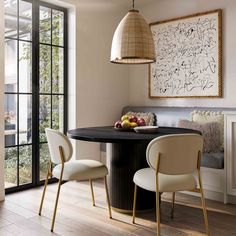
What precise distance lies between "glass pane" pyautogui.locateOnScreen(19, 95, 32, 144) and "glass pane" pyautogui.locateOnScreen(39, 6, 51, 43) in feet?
2.50

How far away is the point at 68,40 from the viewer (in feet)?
13.0

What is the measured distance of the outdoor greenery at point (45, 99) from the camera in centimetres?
346

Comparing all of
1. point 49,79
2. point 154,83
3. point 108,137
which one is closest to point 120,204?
point 108,137

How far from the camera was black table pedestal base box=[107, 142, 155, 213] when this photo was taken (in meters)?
2.66

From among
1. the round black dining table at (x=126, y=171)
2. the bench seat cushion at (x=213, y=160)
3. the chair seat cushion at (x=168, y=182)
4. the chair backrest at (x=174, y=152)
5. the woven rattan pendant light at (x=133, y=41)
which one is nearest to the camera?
the chair backrest at (x=174, y=152)

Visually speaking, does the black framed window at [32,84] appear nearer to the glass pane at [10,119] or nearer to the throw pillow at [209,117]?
the glass pane at [10,119]

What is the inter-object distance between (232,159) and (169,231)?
106 cm

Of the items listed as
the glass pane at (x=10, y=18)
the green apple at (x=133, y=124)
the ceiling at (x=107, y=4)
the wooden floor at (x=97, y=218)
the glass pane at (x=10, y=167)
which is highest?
the ceiling at (x=107, y=4)

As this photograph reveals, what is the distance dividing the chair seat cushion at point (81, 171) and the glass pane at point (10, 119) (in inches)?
43.7

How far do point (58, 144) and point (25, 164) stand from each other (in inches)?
54.6

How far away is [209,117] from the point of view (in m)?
3.47

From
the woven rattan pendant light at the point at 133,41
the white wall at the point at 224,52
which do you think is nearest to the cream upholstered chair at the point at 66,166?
the woven rattan pendant light at the point at 133,41

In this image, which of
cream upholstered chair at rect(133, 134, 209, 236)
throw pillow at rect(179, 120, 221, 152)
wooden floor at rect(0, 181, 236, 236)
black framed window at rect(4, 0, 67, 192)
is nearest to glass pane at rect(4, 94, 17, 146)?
black framed window at rect(4, 0, 67, 192)

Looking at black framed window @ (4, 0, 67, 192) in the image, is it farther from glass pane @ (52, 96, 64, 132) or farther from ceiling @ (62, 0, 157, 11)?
ceiling @ (62, 0, 157, 11)
